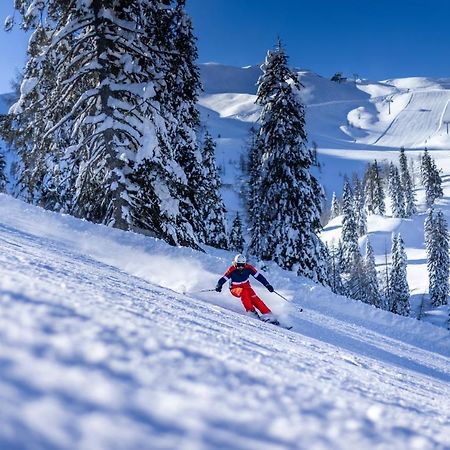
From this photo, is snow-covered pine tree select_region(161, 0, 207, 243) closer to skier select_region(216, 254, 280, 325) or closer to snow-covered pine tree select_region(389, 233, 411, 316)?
skier select_region(216, 254, 280, 325)

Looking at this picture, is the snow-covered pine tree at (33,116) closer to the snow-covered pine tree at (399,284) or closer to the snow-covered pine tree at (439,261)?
the snow-covered pine tree at (399,284)

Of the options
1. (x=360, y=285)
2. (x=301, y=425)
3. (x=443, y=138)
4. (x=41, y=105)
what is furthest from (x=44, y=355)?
(x=443, y=138)

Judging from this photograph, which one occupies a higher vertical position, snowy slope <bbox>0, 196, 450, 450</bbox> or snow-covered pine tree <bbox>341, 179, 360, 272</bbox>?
snow-covered pine tree <bbox>341, 179, 360, 272</bbox>

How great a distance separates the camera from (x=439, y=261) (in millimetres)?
59719

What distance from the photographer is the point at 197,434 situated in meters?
1.27

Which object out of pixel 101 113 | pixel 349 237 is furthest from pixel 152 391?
pixel 349 237

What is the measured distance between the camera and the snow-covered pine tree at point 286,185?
67.4 feet

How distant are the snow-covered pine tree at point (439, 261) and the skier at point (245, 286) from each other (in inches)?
2342

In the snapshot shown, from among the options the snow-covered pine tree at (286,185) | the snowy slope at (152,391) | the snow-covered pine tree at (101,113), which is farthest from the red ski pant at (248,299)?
the snow-covered pine tree at (286,185)

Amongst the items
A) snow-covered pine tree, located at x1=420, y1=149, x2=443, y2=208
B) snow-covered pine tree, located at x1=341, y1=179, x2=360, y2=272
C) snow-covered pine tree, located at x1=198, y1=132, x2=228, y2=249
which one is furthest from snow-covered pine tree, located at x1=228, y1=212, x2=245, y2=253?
snow-covered pine tree, located at x1=420, y1=149, x2=443, y2=208

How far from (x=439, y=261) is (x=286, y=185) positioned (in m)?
48.4

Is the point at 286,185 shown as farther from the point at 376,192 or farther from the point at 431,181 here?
the point at 431,181

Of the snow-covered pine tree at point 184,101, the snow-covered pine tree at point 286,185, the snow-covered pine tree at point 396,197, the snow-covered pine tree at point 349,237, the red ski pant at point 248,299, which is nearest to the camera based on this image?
the red ski pant at point 248,299

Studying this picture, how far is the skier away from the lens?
857cm
